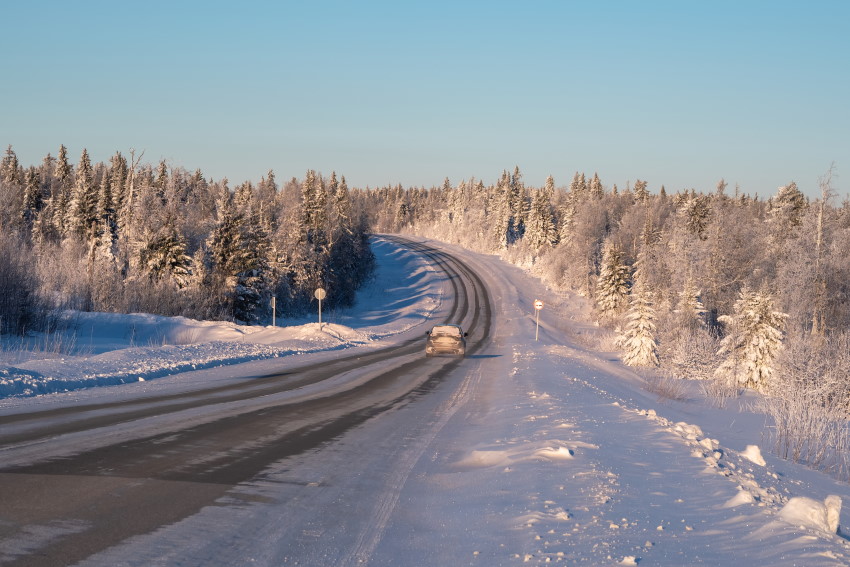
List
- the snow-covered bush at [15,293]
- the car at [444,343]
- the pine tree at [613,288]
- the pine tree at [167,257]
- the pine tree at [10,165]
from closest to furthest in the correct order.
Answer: the snow-covered bush at [15,293] → the car at [444,343] → the pine tree at [167,257] → the pine tree at [613,288] → the pine tree at [10,165]

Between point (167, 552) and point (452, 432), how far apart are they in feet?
24.1

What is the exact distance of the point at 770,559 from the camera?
4.75 metres

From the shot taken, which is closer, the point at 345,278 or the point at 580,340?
the point at 580,340

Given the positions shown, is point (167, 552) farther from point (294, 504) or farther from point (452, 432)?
point (452, 432)

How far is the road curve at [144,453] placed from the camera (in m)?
5.30

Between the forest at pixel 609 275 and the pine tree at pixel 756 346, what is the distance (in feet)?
0.23

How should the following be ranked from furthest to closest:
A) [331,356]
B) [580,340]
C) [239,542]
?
[580,340], [331,356], [239,542]

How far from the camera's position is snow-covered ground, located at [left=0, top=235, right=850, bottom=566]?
5043 millimetres

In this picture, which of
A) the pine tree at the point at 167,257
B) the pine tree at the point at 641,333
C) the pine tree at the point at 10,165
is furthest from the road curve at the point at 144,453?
the pine tree at the point at 10,165

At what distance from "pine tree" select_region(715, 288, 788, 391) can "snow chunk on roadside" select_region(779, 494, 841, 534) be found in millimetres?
27094

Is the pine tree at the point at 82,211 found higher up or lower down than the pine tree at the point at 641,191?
lower down

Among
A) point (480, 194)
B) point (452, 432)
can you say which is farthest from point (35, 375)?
point (480, 194)

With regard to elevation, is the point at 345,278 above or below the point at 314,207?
below

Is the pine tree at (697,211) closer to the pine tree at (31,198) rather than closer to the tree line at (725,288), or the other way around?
the tree line at (725,288)
